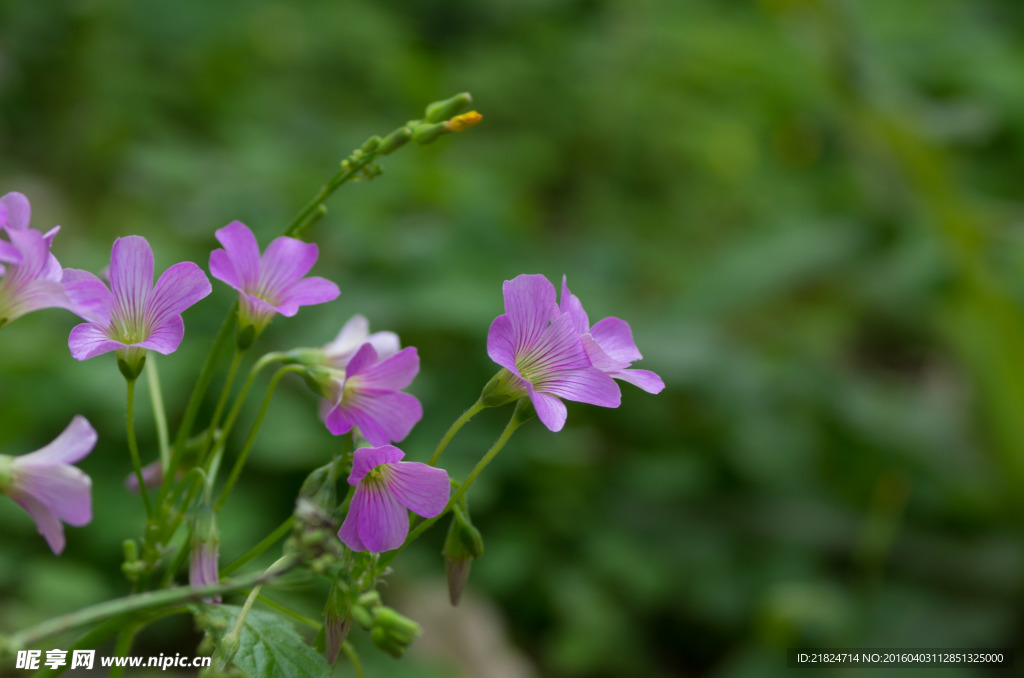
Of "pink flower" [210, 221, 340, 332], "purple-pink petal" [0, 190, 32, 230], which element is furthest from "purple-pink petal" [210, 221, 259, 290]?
"purple-pink petal" [0, 190, 32, 230]

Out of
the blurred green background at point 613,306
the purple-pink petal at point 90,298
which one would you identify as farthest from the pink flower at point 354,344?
the blurred green background at point 613,306

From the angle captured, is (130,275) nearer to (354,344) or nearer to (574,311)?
(354,344)

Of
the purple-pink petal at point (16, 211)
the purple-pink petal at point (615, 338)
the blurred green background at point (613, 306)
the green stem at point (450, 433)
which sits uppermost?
the purple-pink petal at point (16, 211)

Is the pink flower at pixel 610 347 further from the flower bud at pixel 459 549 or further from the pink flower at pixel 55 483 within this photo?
the pink flower at pixel 55 483

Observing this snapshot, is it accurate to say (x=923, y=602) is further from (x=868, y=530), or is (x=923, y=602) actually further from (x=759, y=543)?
(x=759, y=543)

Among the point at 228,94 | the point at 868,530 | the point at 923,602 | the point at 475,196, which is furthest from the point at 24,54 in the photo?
the point at 923,602

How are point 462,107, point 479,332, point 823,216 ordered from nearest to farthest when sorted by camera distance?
point 462,107 → point 479,332 → point 823,216
